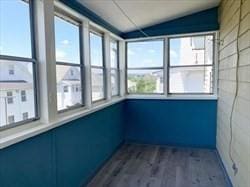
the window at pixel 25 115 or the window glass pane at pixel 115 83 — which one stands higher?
the window glass pane at pixel 115 83

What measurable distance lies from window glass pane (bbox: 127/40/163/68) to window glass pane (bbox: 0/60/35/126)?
2787 mm

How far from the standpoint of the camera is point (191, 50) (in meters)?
4.23

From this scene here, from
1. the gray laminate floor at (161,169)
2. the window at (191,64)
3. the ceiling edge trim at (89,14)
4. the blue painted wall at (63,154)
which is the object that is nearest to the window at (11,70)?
the blue painted wall at (63,154)

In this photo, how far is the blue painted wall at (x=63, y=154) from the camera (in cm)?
164

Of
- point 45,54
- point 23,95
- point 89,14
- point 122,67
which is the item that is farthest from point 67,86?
point 122,67

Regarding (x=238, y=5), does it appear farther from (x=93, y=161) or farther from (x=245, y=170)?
(x=93, y=161)

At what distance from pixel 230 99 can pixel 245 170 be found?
102cm

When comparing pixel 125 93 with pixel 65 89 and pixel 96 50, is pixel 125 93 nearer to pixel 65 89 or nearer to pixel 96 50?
pixel 96 50

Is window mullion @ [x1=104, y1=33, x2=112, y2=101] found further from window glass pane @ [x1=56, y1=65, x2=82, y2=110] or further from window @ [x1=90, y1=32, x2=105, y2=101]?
window glass pane @ [x1=56, y1=65, x2=82, y2=110]

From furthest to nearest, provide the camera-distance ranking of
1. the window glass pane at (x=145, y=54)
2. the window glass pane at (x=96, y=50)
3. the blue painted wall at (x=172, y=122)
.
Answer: the window glass pane at (x=145, y=54) → the blue painted wall at (x=172, y=122) → the window glass pane at (x=96, y=50)

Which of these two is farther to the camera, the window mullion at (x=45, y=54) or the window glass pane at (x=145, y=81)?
the window glass pane at (x=145, y=81)

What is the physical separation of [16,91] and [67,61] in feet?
2.96

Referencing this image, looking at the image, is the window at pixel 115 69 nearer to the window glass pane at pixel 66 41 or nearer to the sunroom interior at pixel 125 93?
the sunroom interior at pixel 125 93

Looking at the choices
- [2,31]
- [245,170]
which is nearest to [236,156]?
[245,170]
